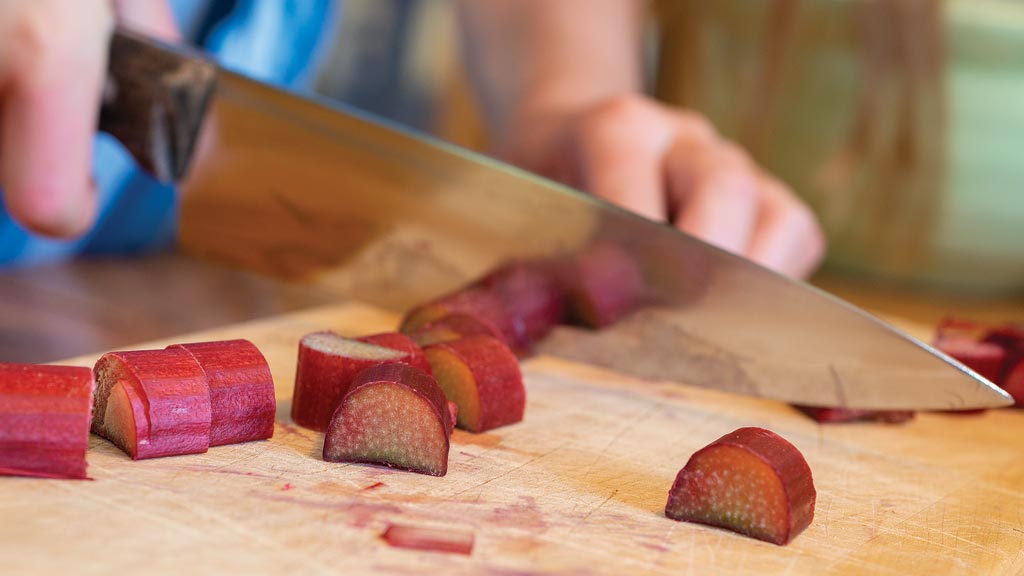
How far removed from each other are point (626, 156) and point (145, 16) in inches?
57.0

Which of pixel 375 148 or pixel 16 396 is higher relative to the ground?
pixel 375 148

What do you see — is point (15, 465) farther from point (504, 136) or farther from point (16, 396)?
point (504, 136)

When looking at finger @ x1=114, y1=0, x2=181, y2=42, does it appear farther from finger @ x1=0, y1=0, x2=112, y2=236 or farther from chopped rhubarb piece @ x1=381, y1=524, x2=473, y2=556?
chopped rhubarb piece @ x1=381, y1=524, x2=473, y2=556

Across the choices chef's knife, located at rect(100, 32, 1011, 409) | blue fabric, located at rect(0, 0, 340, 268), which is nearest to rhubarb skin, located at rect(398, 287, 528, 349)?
chef's knife, located at rect(100, 32, 1011, 409)

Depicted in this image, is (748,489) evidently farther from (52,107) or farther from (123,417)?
(52,107)

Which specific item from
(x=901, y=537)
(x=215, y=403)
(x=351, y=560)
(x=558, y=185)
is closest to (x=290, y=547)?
(x=351, y=560)

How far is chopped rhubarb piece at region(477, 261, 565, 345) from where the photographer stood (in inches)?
101

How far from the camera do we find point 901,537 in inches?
66.8

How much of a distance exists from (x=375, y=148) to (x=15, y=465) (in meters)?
1.37

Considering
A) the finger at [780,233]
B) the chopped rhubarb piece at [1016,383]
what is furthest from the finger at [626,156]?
the chopped rhubarb piece at [1016,383]

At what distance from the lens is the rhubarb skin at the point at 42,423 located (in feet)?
5.08

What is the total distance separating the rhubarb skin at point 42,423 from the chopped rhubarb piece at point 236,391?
0.75ft

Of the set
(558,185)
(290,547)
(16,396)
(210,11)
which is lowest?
(290,547)

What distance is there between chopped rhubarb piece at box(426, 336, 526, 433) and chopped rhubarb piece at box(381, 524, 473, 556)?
1.63 ft
